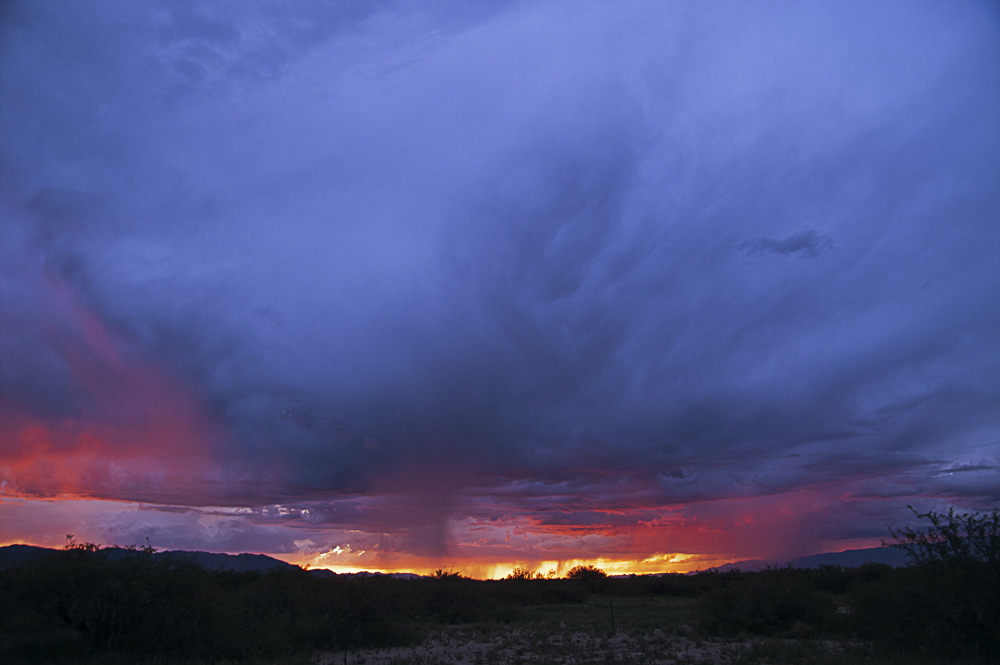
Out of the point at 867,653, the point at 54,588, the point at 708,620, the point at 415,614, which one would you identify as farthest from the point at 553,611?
the point at 54,588

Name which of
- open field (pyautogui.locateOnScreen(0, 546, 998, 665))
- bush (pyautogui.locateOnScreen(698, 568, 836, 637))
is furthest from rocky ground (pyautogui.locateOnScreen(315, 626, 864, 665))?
bush (pyautogui.locateOnScreen(698, 568, 836, 637))

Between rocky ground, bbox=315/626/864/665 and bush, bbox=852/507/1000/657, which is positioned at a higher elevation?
bush, bbox=852/507/1000/657

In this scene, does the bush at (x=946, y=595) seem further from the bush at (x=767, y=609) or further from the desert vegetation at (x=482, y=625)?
the bush at (x=767, y=609)

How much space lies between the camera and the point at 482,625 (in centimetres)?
3775

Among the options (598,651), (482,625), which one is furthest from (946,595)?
(482,625)

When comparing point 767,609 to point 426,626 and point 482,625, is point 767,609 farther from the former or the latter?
point 426,626

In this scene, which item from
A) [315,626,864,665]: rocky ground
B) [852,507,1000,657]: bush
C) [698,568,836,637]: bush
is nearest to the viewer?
[852,507,1000,657]: bush

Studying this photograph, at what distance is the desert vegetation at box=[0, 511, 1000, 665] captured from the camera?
59.0ft

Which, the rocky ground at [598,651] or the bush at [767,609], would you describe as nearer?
the rocky ground at [598,651]

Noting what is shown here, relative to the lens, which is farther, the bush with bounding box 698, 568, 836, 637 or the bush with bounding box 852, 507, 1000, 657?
the bush with bounding box 698, 568, 836, 637

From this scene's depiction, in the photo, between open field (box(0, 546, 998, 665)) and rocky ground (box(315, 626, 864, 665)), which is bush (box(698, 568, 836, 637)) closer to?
open field (box(0, 546, 998, 665))

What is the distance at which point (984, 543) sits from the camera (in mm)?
18344

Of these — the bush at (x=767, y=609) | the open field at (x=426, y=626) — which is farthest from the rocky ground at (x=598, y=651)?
the bush at (x=767, y=609)

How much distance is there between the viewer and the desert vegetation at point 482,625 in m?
18.0
